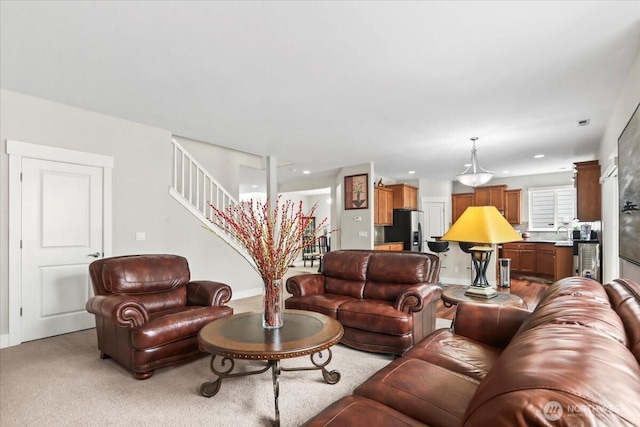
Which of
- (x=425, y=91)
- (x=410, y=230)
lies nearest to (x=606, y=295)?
Answer: (x=425, y=91)

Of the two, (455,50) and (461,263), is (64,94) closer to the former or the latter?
(455,50)

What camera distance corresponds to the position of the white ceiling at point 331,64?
2.09m

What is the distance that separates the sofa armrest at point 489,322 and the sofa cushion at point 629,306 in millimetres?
486

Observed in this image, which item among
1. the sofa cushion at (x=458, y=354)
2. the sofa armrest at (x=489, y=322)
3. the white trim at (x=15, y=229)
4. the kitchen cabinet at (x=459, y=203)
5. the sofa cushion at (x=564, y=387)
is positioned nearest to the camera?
the sofa cushion at (x=564, y=387)

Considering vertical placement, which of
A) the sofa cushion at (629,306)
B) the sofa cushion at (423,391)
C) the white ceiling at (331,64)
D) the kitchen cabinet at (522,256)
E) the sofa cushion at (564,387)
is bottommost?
the kitchen cabinet at (522,256)

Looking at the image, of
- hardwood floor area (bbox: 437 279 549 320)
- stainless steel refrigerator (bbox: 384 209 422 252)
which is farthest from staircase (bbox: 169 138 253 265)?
stainless steel refrigerator (bbox: 384 209 422 252)

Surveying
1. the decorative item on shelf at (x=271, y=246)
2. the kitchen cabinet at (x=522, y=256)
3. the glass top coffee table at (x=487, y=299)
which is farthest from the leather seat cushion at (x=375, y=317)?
the kitchen cabinet at (x=522, y=256)

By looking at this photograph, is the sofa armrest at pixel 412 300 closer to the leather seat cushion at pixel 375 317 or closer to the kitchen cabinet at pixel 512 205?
the leather seat cushion at pixel 375 317

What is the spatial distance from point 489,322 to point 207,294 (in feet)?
7.99

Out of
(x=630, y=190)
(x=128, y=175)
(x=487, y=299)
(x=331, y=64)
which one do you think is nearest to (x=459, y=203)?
(x=630, y=190)

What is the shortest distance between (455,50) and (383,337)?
8.02 feet

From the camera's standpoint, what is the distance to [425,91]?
3.23 m

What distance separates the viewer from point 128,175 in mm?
4188

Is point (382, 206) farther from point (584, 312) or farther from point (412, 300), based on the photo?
point (584, 312)
